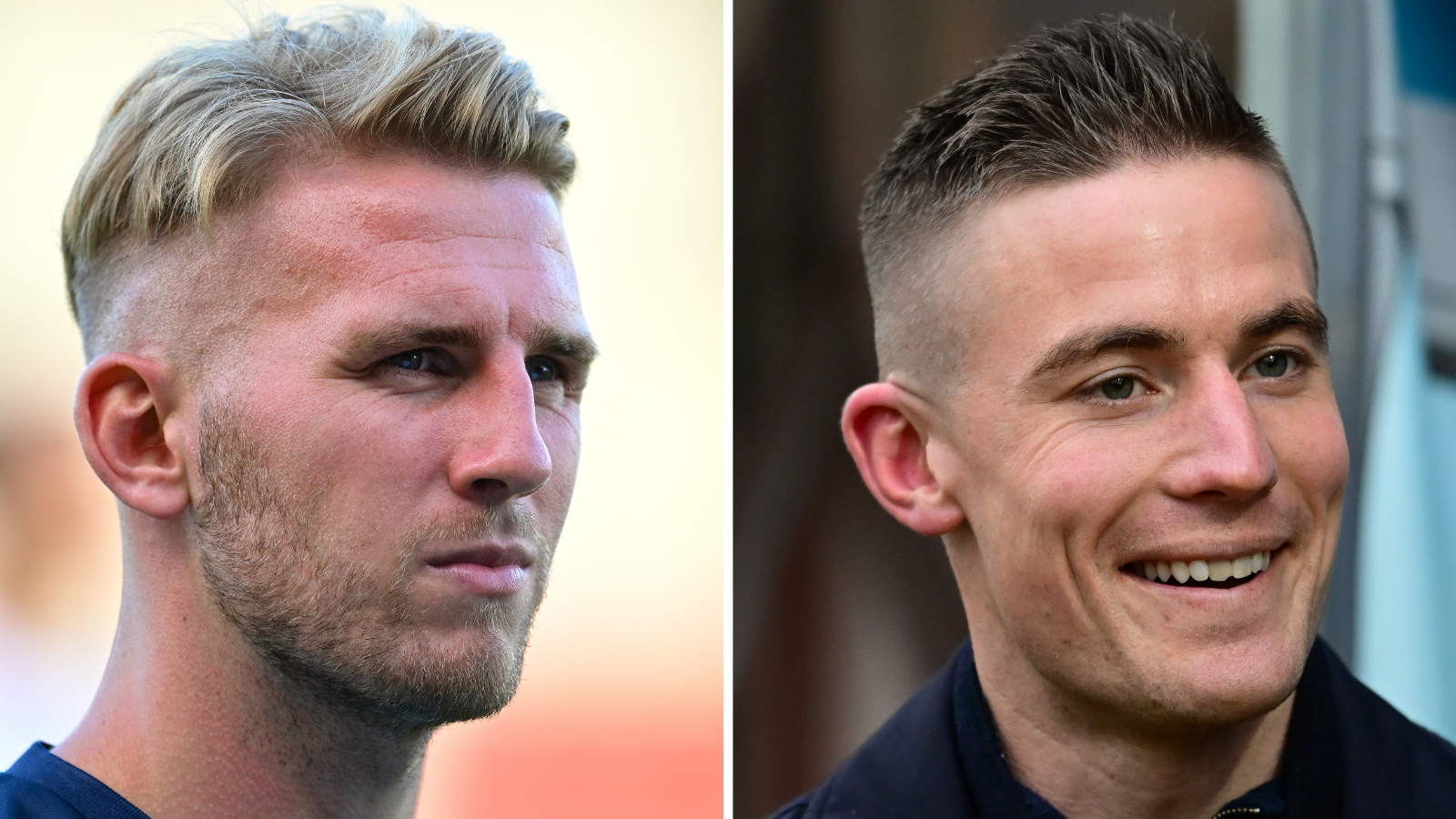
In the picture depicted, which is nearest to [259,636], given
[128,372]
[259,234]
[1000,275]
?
[128,372]

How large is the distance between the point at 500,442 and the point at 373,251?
0.38 m

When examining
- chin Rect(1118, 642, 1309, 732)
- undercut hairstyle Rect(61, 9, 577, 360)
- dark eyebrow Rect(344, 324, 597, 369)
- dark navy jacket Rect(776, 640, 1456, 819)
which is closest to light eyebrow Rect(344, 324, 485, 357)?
dark eyebrow Rect(344, 324, 597, 369)

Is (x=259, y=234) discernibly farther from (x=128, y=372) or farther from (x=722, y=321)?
(x=722, y=321)

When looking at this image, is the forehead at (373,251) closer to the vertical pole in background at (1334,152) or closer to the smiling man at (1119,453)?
the smiling man at (1119,453)

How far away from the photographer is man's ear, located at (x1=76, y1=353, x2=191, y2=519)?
2.08 m

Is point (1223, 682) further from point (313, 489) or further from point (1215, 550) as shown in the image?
point (313, 489)

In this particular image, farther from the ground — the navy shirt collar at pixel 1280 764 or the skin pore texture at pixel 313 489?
the skin pore texture at pixel 313 489

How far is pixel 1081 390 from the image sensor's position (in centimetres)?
195

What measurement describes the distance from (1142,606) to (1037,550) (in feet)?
0.58

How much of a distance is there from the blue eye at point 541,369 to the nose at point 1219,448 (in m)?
1.11

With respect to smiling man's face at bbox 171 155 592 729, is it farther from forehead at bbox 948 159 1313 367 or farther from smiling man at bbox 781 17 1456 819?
forehead at bbox 948 159 1313 367

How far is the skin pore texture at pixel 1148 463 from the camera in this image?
6.05 ft

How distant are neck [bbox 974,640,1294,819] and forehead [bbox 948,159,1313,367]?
61cm

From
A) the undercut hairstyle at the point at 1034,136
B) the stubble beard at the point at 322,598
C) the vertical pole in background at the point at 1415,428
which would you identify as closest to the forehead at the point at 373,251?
the stubble beard at the point at 322,598
